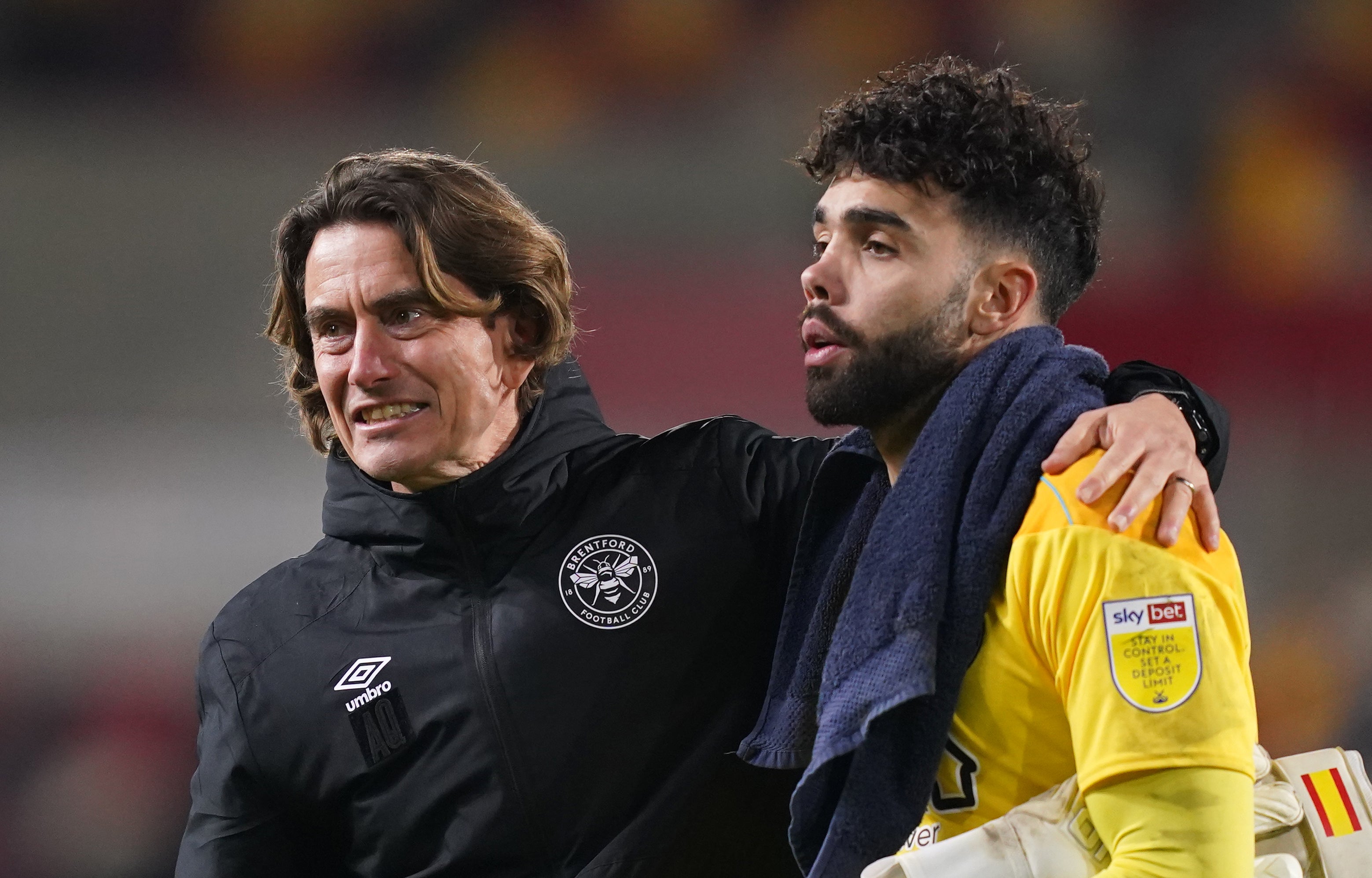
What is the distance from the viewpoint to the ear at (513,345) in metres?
1.65

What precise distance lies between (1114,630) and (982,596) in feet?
0.40

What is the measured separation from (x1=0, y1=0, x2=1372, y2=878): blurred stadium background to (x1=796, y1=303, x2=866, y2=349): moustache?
1678 millimetres

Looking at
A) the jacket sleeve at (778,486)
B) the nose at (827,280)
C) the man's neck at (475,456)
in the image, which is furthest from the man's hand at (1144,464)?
the man's neck at (475,456)

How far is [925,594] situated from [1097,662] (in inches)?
6.0

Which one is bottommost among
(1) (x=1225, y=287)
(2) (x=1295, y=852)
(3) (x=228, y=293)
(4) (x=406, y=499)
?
(2) (x=1295, y=852)

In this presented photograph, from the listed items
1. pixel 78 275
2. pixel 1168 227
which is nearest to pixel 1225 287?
pixel 1168 227

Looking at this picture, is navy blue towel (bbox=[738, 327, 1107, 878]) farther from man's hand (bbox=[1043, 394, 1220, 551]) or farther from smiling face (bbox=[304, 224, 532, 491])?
smiling face (bbox=[304, 224, 532, 491])

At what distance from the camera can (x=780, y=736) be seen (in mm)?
1278

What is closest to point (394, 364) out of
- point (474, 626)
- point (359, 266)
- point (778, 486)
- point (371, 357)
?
point (371, 357)

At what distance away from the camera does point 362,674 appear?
149 centimetres

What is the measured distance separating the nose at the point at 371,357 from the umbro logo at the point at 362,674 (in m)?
0.32

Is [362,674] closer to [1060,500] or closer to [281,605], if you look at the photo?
[281,605]

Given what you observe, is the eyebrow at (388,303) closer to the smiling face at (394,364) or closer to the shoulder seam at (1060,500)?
the smiling face at (394,364)

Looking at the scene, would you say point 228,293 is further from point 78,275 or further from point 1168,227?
point 1168,227
